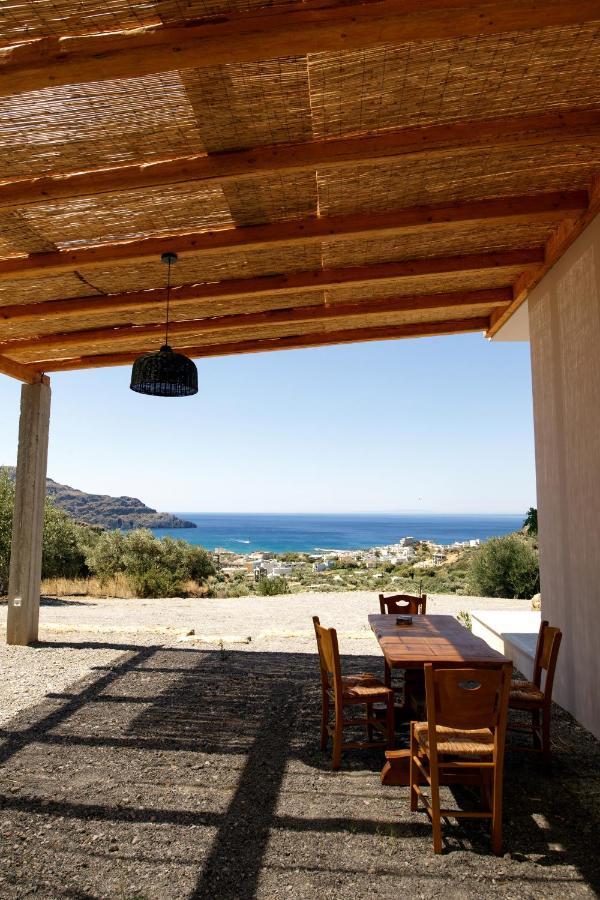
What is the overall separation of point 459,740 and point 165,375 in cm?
296

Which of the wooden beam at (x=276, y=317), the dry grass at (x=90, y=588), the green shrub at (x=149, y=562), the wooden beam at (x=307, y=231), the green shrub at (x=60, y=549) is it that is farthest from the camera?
the green shrub at (x=60, y=549)

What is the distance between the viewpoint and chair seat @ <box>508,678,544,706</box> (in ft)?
11.5

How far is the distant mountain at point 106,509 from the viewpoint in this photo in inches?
2271

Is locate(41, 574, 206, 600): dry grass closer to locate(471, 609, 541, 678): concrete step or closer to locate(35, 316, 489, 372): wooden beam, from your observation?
locate(35, 316, 489, 372): wooden beam

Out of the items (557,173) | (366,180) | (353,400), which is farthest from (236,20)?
(353,400)

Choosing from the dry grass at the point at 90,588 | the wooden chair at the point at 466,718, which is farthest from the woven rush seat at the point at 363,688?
the dry grass at the point at 90,588

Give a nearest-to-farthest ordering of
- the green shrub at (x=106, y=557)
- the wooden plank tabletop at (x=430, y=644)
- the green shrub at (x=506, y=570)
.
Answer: the wooden plank tabletop at (x=430, y=644)
the green shrub at (x=506, y=570)
the green shrub at (x=106, y=557)

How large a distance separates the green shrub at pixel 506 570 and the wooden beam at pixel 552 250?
Result: 7432mm

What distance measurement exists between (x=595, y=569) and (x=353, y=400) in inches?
3045

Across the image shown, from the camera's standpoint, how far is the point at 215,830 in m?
2.77

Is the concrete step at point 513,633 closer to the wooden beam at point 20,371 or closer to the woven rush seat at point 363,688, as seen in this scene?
the woven rush seat at point 363,688

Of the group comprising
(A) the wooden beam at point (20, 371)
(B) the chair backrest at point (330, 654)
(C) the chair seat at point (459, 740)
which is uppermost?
(A) the wooden beam at point (20, 371)

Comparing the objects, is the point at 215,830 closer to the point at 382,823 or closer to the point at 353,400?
the point at 382,823

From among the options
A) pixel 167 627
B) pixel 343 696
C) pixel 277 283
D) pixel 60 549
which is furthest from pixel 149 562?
pixel 343 696
